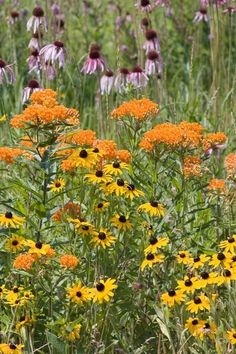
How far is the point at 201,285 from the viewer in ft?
8.16

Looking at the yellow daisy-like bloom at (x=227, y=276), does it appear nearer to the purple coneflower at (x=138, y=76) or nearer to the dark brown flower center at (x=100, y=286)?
the dark brown flower center at (x=100, y=286)

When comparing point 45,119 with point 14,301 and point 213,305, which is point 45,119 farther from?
point 213,305

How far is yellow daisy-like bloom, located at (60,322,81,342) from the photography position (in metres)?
2.47

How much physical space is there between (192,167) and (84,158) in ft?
1.21

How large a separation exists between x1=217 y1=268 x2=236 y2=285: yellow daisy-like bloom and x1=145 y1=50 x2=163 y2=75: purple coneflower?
6.88 feet

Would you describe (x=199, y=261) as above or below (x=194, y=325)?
above

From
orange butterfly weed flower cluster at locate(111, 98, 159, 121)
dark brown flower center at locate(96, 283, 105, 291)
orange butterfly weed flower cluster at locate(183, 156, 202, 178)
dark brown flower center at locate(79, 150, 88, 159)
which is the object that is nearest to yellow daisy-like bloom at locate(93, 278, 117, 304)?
dark brown flower center at locate(96, 283, 105, 291)

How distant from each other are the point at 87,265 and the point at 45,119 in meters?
0.46

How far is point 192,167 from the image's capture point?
2.83 metres

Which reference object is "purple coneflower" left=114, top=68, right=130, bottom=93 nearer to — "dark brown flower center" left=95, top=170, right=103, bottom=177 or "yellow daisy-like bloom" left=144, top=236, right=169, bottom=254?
"dark brown flower center" left=95, top=170, right=103, bottom=177

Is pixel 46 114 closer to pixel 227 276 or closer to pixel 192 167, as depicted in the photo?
pixel 192 167

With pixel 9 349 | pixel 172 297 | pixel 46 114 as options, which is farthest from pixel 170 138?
pixel 9 349

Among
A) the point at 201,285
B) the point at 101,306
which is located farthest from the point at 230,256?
the point at 101,306

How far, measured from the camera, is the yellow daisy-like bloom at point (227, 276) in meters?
2.50
